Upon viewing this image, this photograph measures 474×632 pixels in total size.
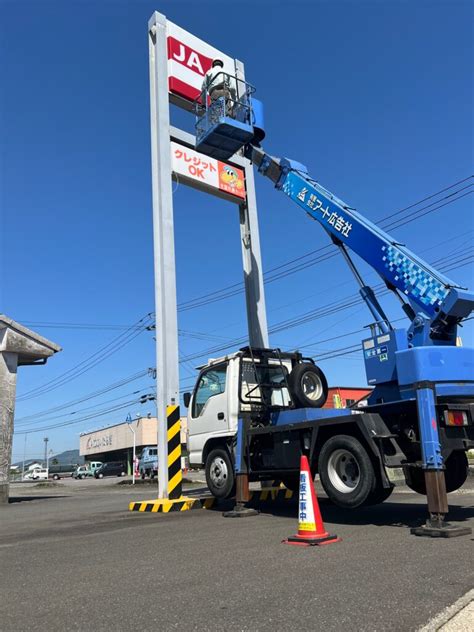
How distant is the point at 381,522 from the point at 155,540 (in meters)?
3.17

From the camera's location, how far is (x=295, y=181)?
10.6 meters

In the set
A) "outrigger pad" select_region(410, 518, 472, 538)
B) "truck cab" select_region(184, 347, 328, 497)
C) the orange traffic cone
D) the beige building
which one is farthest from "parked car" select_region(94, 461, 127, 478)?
"outrigger pad" select_region(410, 518, 472, 538)

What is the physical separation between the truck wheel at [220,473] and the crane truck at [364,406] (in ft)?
0.06

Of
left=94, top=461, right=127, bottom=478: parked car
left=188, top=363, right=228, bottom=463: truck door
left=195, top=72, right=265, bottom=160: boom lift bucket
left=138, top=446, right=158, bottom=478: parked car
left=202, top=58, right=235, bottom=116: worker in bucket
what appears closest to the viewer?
left=188, top=363, right=228, bottom=463: truck door

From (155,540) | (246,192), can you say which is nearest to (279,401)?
(155,540)

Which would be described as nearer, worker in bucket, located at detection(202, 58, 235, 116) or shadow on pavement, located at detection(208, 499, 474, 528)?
shadow on pavement, located at detection(208, 499, 474, 528)

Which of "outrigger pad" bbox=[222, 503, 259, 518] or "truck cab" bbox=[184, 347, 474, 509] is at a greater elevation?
"truck cab" bbox=[184, 347, 474, 509]

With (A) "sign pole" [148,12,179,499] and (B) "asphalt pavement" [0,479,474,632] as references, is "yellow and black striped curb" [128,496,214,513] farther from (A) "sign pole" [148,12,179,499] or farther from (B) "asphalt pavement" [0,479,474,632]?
(B) "asphalt pavement" [0,479,474,632]

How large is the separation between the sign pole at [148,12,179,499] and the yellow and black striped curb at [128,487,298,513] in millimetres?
580

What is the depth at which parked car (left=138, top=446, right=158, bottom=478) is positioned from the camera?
38281mm

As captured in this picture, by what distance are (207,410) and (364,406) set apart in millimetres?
3655

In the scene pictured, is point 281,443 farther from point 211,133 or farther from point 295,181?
point 211,133

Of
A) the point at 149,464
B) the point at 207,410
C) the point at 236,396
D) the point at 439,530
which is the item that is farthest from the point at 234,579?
the point at 149,464

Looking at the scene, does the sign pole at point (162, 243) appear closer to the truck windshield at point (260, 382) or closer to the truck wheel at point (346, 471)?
the truck windshield at point (260, 382)
